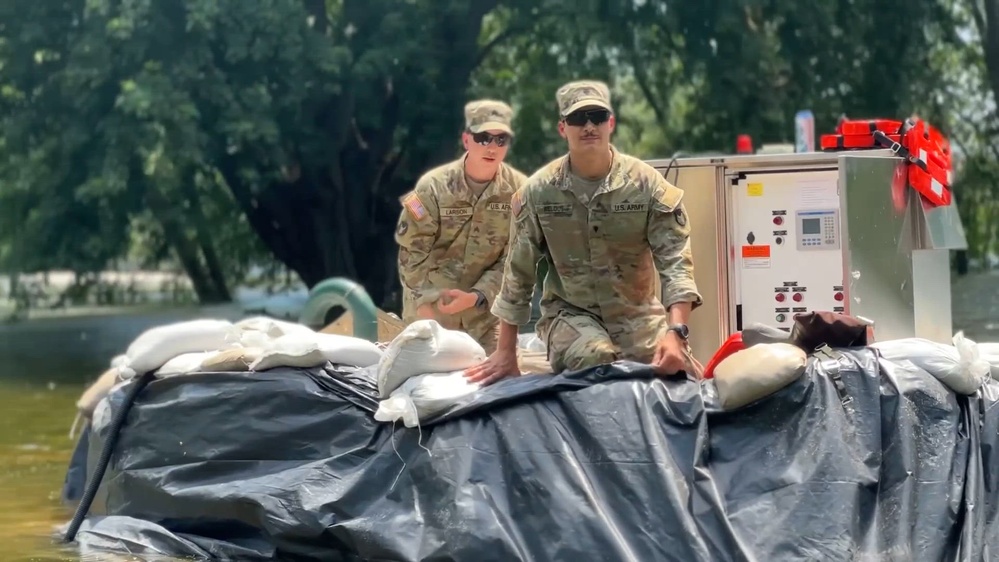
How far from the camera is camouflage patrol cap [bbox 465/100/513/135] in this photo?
6676 mm

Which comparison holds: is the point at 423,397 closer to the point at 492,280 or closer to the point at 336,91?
the point at 492,280

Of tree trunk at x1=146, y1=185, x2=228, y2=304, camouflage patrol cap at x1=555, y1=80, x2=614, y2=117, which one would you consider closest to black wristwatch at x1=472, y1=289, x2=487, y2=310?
camouflage patrol cap at x1=555, y1=80, x2=614, y2=117

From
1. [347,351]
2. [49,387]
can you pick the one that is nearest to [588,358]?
[347,351]

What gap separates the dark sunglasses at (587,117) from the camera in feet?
18.3

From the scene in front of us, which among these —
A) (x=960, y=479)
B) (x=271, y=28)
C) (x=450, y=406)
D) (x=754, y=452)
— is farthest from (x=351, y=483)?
(x=271, y=28)

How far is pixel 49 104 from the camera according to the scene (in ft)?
55.4

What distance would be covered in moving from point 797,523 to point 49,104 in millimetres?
13902

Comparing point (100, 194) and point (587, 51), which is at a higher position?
point (587, 51)

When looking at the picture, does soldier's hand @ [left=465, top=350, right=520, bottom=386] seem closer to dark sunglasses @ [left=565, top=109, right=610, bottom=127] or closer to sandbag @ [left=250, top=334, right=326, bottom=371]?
sandbag @ [left=250, top=334, right=326, bottom=371]

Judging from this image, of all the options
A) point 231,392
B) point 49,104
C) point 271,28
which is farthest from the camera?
point 49,104

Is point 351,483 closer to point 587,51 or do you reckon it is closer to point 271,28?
point 271,28

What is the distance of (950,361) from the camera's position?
5523 millimetres

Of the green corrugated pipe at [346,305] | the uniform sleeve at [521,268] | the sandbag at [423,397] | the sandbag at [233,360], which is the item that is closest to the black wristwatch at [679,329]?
the uniform sleeve at [521,268]

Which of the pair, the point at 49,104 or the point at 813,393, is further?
the point at 49,104
